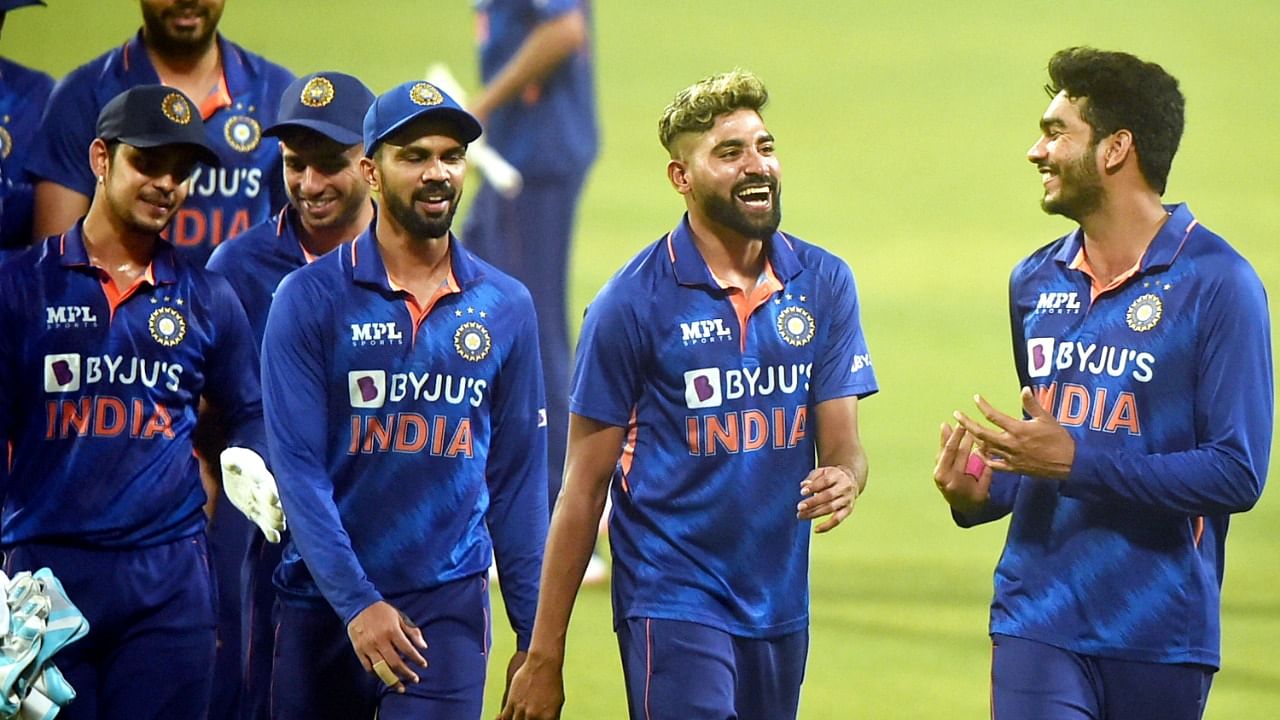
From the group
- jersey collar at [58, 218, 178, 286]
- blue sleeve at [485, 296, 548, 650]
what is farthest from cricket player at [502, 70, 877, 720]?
jersey collar at [58, 218, 178, 286]

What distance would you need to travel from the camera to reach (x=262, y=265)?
4867 millimetres

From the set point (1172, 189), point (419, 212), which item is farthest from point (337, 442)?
point (1172, 189)

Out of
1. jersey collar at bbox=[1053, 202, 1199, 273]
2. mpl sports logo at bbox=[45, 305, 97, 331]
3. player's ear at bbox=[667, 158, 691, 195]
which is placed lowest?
mpl sports logo at bbox=[45, 305, 97, 331]

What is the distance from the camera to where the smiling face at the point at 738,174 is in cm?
423

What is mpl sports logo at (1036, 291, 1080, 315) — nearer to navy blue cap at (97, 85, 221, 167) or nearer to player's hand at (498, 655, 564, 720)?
player's hand at (498, 655, 564, 720)

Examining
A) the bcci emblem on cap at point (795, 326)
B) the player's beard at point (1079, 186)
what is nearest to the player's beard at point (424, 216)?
the bcci emblem on cap at point (795, 326)

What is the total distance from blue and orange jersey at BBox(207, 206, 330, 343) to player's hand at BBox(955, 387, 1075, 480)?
1.62m

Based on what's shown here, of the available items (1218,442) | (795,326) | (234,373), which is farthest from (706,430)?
(234,373)

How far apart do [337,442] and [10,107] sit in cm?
184

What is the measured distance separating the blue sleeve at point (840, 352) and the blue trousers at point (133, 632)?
1.36 metres

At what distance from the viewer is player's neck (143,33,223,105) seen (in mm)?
5266

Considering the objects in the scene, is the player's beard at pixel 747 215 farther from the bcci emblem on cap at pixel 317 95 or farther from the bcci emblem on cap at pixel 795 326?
the bcci emblem on cap at pixel 317 95

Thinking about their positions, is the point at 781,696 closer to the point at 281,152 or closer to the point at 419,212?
the point at 419,212

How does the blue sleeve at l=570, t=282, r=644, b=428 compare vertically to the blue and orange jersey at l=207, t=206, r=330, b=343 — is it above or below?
below
